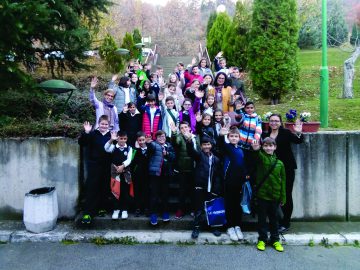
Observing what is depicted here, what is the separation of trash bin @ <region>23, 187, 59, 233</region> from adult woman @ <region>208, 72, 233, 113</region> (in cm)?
428

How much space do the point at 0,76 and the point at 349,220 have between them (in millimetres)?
7656

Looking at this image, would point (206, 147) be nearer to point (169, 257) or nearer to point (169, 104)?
point (169, 104)

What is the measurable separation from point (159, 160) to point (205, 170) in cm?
83

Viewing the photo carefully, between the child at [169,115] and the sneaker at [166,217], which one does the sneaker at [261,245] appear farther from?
the child at [169,115]

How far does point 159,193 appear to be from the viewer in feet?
22.2

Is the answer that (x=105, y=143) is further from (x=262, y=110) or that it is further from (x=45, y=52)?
(x=262, y=110)

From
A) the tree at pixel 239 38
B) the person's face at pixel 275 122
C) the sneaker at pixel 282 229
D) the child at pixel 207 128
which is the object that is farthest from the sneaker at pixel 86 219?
the tree at pixel 239 38

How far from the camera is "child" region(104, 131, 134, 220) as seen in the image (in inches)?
262

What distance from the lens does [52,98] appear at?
9.81 metres

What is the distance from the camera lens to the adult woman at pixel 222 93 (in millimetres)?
8775

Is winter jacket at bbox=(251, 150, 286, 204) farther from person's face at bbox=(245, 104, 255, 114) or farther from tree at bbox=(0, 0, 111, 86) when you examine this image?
tree at bbox=(0, 0, 111, 86)

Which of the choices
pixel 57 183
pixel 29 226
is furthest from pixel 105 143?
pixel 29 226

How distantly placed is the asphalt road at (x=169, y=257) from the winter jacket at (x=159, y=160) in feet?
4.12

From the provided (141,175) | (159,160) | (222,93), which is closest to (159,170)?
(159,160)
